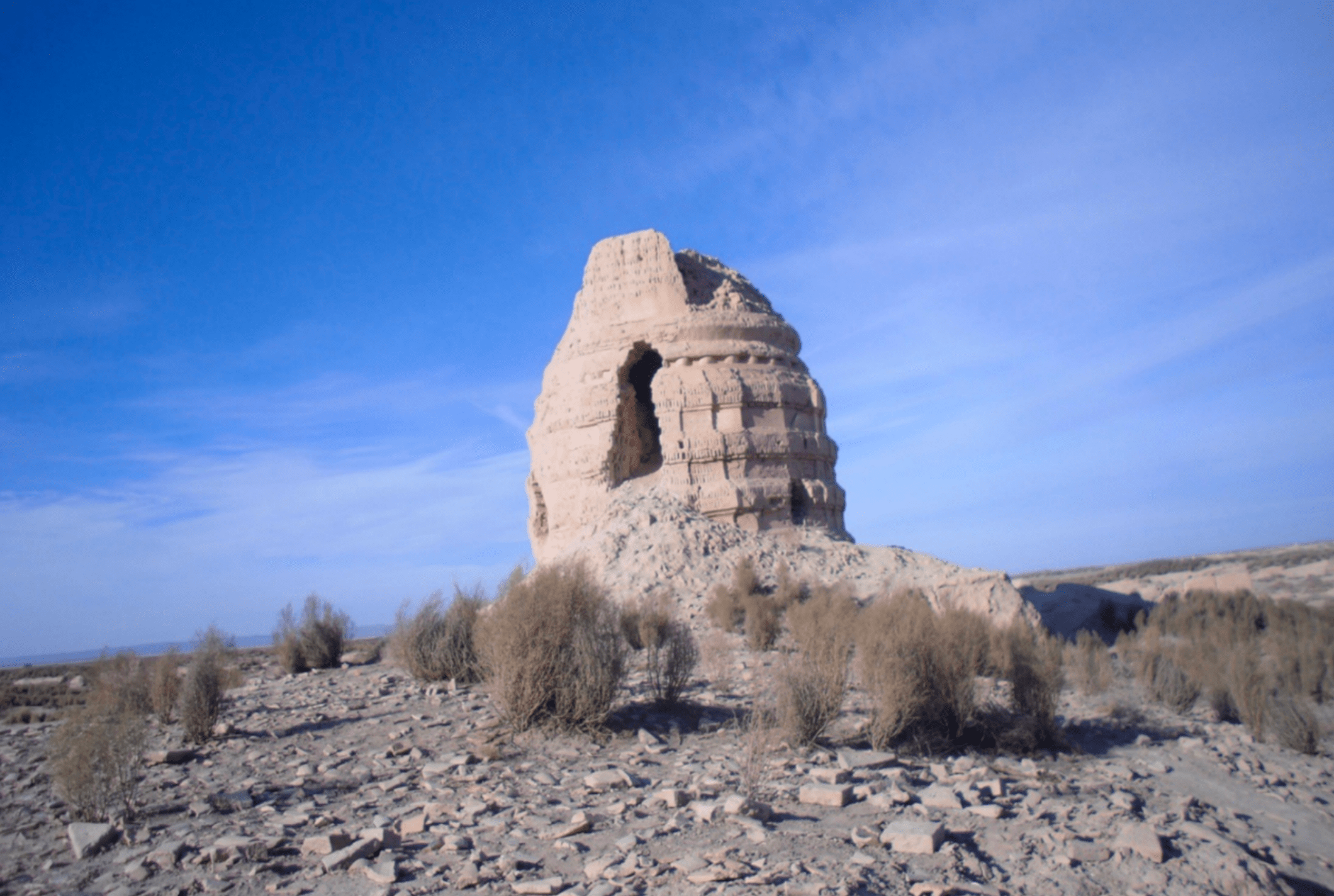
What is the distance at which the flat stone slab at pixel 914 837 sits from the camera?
13.8 feet

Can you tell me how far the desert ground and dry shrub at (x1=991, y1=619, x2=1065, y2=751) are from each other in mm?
211

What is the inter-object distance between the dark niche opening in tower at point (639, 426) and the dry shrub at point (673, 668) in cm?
719

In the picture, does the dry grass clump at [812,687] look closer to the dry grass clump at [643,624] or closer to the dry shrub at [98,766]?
the dry grass clump at [643,624]

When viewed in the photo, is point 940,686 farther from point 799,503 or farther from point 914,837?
point 799,503

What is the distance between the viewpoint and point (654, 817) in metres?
4.68

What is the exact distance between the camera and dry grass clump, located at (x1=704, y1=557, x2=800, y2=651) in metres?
10.9

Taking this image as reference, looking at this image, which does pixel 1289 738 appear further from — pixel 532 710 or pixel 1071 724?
pixel 532 710

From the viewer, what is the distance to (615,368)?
49.4ft

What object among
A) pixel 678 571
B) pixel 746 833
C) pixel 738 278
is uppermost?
pixel 738 278

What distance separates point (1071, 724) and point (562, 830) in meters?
6.27

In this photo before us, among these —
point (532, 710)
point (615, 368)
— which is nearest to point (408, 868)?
point (532, 710)

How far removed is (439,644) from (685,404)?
673 centimetres

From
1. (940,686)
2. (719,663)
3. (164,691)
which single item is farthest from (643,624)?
(164,691)

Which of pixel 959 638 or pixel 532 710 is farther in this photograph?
pixel 959 638
